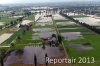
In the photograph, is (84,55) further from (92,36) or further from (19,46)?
(92,36)

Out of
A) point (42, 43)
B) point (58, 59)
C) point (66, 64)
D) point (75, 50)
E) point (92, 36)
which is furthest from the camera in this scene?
point (92, 36)

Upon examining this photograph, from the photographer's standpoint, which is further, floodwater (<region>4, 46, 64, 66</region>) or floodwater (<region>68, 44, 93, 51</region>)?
floodwater (<region>68, 44, 93, 51</region>)

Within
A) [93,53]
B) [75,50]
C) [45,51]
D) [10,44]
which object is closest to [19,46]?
[10,44]

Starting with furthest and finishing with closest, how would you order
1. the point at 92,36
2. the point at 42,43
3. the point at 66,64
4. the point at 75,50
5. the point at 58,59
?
the point at 92,36
the point at 42,43
the point at 75,50
the point at 58,59
the point at 66,64

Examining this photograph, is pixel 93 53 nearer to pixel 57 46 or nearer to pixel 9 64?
pixel 57 46

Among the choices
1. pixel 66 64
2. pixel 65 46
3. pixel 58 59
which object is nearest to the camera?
pixel 66 64

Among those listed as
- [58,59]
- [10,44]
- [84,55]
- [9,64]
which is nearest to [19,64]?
[9,64]

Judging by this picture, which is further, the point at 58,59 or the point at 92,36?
the point at 92,36

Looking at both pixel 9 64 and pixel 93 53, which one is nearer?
pixel 9 64

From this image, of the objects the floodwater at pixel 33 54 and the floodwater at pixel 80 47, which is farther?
the floodwater at pixel 80 47

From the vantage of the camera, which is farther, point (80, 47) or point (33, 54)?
point (80, 47)
